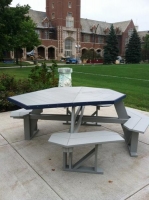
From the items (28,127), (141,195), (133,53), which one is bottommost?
(141,195)

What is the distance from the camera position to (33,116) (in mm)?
3307

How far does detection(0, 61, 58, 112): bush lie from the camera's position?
5.25 m

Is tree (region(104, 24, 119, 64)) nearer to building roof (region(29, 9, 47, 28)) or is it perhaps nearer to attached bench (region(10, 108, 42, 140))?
building roof (region(29, 9, 47, 28))

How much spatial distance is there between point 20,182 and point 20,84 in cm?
420

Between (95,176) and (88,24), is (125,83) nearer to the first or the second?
(95,176)

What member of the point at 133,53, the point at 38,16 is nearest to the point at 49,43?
the point at 38,16

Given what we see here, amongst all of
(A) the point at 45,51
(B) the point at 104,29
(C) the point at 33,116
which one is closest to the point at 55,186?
(C) the point at 33,116

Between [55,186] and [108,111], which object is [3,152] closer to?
[55,186]

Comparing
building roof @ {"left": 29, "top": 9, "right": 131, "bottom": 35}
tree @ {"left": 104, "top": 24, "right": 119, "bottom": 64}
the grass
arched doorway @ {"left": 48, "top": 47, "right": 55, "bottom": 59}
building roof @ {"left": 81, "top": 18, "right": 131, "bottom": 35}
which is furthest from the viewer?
building roof @ {"left": 81, "top": 18, "right": 131, "bottom": 35}

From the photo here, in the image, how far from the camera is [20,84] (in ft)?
19.9

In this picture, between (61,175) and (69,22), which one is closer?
(61,175)

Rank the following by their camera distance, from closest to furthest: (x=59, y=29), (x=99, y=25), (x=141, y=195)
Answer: (x=141, y=195) → (x=59, y=29) → (x=99, y=25)

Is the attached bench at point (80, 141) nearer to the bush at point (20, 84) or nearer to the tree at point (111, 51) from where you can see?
the bush at point (20, 84)

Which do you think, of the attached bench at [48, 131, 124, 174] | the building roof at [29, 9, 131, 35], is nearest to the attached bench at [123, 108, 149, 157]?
the attached bench at [48, 131, 124, 174]
